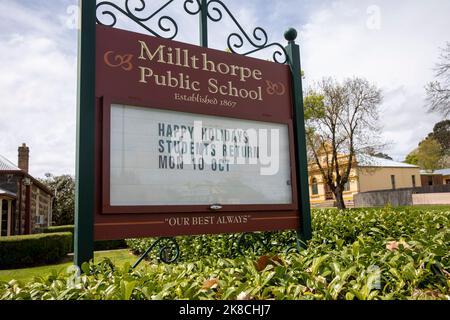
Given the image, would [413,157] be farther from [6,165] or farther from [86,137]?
[86,137]

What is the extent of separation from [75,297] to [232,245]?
13.9 ft

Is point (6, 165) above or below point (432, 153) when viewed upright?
below

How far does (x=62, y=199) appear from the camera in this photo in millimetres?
44469

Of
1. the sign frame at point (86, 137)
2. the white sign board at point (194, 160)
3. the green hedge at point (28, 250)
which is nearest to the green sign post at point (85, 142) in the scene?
the sign frame at point (86, 137)

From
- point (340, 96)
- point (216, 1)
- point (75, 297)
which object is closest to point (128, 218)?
point (75, 297)

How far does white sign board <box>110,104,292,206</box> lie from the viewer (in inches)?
133

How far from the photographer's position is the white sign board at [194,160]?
3.39 m

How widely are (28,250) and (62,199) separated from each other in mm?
32117

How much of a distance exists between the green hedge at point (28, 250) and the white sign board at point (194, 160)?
506 inches

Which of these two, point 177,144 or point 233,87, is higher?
point 233,87

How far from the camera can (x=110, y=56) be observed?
11.3 feet

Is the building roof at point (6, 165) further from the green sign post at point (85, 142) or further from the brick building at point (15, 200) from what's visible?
the green sign post at point (85, 142)

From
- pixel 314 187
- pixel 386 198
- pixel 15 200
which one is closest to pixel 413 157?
pixel 314 187
